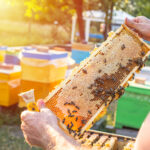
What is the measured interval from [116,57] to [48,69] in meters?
3.63

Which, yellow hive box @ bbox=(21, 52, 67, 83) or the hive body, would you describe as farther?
yellow hive box @ bbox=(21, 52, 67, 83)

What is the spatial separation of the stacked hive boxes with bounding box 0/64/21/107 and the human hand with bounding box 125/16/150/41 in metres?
4.06

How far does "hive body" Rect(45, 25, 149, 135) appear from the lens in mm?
2152

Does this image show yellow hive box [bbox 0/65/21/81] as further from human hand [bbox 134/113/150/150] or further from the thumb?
human hand [bbox 134/113/150/150]

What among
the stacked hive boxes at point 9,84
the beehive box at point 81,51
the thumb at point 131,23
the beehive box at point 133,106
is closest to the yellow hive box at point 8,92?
the stacked hive boxes at point 9,84

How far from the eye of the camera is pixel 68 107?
2164 mm

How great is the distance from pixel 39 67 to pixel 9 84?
77cm

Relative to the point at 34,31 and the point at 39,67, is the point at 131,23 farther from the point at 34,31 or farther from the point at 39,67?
the point at 34,31

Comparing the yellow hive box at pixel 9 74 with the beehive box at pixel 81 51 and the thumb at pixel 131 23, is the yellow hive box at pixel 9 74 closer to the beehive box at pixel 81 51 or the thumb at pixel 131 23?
the beehive box at pixel 81 51

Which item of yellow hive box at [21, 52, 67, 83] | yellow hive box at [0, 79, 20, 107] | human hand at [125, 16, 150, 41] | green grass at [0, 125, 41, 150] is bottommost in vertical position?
green grass at [0, 125, 41, 150]

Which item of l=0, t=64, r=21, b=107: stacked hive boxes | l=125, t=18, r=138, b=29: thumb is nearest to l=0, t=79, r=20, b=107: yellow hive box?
l=0, t=64, r=21, b=107: stacked hive boxes

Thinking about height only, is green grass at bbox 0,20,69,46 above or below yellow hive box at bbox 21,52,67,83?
below

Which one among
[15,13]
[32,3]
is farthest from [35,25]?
[32,3]

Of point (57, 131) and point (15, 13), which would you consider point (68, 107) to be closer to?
point (57, 131)
